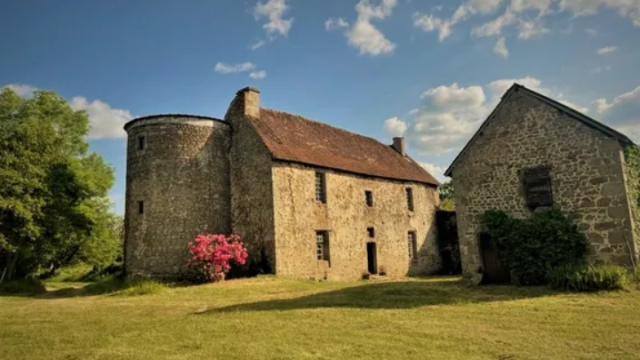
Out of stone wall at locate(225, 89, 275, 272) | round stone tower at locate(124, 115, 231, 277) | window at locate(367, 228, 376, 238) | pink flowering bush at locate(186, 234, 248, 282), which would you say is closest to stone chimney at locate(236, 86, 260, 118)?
stone wall at locate(225, 89, 275, 272)

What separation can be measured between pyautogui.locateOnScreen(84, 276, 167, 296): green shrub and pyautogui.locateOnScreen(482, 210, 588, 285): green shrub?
12.7 m

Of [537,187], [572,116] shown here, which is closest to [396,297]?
[537,187]

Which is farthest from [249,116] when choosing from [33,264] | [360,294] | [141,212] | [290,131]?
[33,264]

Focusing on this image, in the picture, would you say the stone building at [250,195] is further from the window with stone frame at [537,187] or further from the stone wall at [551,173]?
the window with stone frame at [537,187]

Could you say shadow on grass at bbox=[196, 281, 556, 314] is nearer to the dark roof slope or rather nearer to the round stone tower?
the dark roof slope

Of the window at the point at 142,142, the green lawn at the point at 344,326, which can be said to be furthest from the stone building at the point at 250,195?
the green lawn at the point at 344,326

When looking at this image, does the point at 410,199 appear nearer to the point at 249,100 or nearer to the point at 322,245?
the point at 322,245

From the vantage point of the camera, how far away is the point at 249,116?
21.5 m

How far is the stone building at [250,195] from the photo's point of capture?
1959 centimetres

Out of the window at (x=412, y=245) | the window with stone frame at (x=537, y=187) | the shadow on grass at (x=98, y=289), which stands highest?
the window with stone frame at (x=537, y=187)

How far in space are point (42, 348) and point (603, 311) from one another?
11.5 metres

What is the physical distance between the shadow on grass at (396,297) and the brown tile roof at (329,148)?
8.43m

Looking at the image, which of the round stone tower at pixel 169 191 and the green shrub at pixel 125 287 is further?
the round stone tower at pixel 169 191

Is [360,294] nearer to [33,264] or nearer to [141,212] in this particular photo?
[141,212]
